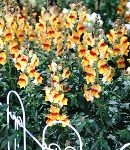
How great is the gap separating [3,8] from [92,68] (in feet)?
3.29

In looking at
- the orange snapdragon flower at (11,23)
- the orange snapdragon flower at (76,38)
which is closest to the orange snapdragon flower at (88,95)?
the orange snapdragon flower at (76,38)

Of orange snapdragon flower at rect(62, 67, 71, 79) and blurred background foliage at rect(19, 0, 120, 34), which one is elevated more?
blurred background foliage at rect(19, 0, 120, 34)

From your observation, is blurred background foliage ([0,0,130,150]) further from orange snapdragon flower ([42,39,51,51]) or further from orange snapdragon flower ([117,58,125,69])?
orange snapdragon flower ([42,39,51,51])

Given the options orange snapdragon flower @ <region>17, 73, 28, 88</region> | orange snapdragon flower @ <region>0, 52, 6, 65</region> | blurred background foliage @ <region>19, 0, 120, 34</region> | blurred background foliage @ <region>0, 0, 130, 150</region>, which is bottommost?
blurred background foliage @ <region>0, 0, 130, 150</region>

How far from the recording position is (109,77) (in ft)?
11.3

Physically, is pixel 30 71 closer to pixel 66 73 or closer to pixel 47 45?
pixel 66 73

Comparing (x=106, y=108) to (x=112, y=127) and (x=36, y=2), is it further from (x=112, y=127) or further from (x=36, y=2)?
(x=36, y=2)

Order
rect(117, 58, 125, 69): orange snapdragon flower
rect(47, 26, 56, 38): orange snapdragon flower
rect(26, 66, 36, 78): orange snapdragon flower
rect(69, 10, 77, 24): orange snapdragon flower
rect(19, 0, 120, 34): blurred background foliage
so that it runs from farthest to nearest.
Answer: rect(19, 0, 120, 34): blurred background foliage, rect(47, 26, 56, 38): orange snapdragon flower, rect(117, 58, 125, 69): orange snapdragon flower, rect(69, 10, 77, 24): orange snapdragon flower, rect(26, 66, 36, 78): orange snapdragon flower

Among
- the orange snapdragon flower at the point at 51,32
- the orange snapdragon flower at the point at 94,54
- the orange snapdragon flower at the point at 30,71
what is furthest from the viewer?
the orange snapdragon flower at the point at 51,32

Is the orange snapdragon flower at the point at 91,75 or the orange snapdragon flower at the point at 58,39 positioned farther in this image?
the orange snapdragon flower at the point at 58,39

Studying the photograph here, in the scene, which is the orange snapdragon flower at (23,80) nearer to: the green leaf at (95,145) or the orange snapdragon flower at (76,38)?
A: the orange snapdragon flower at (76,38)

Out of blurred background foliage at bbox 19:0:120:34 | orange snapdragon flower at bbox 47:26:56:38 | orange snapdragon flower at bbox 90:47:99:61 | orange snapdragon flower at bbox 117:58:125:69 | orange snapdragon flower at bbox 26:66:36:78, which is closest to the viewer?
orange snapdragon flower at bbox 90:47:99:61

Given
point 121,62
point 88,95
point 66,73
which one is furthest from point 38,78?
point 121,62

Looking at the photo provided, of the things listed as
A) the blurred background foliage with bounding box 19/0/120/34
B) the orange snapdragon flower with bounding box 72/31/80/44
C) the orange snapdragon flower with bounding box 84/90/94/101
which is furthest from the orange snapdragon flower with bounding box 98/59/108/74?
the blurred background foliage with bounding box 19/0/120/34
